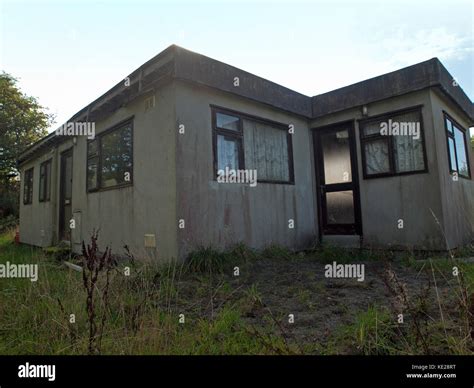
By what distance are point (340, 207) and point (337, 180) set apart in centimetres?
58

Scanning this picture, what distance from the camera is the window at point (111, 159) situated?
560 centimetres

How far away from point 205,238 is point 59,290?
81.3 inches

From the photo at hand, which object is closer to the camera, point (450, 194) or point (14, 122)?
point (450, 194)

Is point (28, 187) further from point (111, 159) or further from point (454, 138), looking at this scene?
point (454, 138)

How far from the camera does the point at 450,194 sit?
5434 millimetres

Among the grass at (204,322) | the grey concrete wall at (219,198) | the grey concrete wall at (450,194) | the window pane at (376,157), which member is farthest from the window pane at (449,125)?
the grass at (204,322)

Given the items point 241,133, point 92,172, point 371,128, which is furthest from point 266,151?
point 92,172

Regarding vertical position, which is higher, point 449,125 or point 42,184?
point 449,125

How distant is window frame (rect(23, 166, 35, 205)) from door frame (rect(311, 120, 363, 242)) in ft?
31.2

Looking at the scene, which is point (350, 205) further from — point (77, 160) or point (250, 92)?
point (77, 160)

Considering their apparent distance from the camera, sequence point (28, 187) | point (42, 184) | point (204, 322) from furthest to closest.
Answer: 1. point (28, 187)
2. point (42, 184)
3. point (204, 322)

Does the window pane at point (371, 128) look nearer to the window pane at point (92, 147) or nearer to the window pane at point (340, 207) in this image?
the window pane at point (340, 207)

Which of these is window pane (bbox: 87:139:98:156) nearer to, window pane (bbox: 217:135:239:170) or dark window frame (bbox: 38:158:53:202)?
dark window frame (bbox: 38:158:53:202)
